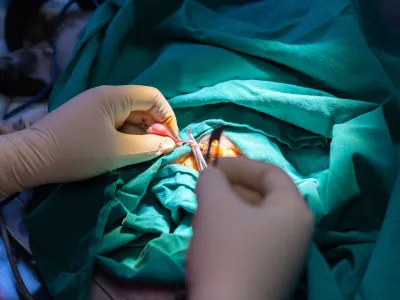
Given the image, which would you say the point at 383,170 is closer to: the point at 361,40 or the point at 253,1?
the point at 361,40

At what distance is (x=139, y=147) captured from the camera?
2.71 ft

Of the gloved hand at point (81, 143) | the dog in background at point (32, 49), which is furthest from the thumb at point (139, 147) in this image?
the dog in background at point (32, 49)

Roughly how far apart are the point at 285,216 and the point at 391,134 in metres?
0.45

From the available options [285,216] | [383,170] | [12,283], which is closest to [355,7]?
[383,170]

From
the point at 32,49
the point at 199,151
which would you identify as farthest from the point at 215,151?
the point at 32,49

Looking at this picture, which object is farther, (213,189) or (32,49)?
(32,49)

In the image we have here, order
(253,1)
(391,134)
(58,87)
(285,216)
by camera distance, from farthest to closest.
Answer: (253,1) → (58,87) → (391,134) → (285,216)

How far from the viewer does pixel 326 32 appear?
0.98m

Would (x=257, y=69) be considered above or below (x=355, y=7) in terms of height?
below

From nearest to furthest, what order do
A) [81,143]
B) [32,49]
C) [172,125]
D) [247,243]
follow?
[247,243] → [81,143] → [172,125] → [32,49]

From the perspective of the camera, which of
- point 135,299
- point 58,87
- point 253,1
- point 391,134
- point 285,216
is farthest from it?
point 253,1

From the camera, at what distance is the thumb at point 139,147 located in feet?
2.68

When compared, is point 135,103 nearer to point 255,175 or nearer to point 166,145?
point 166,145

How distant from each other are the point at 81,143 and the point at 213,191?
293mm
